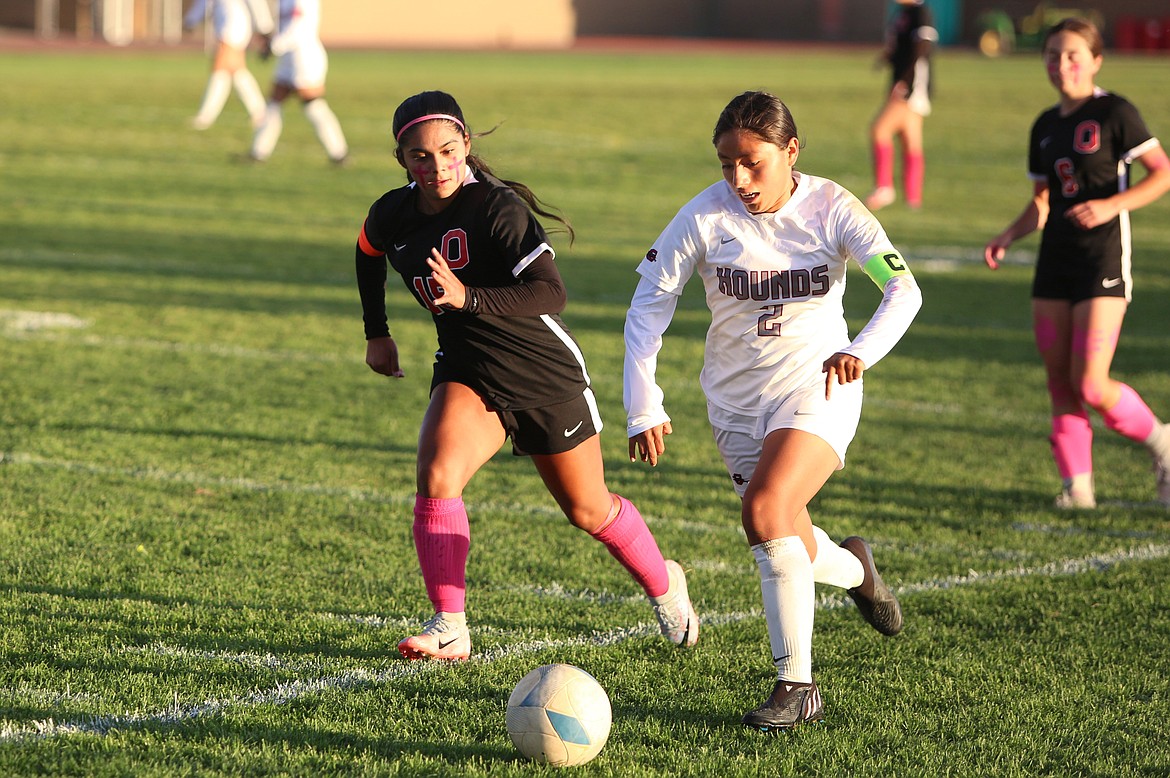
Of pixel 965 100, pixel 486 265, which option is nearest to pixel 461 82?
pixel 965 100

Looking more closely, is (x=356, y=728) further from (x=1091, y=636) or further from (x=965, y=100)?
(x=965, y=100)

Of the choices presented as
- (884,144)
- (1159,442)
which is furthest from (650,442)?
(884,144)

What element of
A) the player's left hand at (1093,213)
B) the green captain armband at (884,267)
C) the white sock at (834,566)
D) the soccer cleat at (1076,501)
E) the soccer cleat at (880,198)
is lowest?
the soccer cleat at (880,198)

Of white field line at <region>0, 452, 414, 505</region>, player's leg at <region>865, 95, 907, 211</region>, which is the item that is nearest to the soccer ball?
white field line at <region>0, 452, 414, 505</region>

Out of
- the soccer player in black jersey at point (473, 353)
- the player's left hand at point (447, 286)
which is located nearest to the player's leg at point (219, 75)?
the soccer player in black jersey at point (473, 353)

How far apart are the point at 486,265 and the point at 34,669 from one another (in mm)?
1791

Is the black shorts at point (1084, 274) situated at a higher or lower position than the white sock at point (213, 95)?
higher

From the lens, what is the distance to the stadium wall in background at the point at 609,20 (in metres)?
53.7

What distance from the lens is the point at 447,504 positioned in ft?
15.4

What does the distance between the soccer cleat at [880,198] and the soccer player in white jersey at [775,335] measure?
12.4 m

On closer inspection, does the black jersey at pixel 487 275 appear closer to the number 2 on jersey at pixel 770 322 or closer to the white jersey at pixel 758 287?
the white jersey at pixel 758 287

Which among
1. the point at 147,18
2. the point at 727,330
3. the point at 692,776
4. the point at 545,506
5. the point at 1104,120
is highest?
the point at 1104,120

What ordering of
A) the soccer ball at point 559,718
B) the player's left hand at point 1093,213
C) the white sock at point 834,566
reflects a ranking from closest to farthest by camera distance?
1. the soccer ball at point 559,718
2. the white sock at point 834,566
3. the player's left hand at point 1093,213

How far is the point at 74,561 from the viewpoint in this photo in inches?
220
